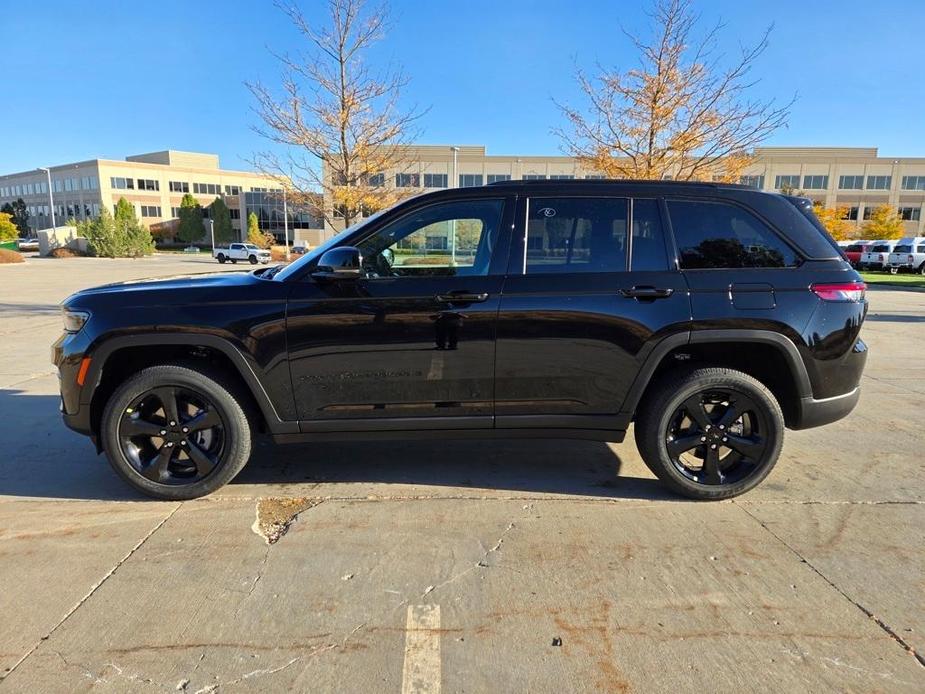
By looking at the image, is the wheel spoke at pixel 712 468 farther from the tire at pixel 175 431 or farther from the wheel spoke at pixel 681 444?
the tire at pixel 175 431

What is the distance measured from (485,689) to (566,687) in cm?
30

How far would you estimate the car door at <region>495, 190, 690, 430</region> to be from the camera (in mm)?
3328

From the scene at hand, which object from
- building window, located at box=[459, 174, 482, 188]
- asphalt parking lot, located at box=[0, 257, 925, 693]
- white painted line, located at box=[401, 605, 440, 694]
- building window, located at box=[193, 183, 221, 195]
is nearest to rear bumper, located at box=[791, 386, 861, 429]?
asphalt parking lot, located at box=[0, 257, 925, 693]

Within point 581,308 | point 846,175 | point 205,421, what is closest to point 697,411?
point 581,308

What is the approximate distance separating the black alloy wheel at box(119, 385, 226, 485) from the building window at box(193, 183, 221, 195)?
101154 mm

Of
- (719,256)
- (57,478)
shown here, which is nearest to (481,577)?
(719,256)

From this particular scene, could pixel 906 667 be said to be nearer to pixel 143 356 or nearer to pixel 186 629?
pixel 186 629

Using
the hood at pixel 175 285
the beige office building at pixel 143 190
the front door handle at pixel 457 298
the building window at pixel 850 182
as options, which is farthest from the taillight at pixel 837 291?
the building window at pixel 850 182

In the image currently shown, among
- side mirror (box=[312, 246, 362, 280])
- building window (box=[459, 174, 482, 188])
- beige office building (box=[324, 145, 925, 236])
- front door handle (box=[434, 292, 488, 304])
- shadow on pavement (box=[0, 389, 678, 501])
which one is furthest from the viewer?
beige office building (box=[324, 145, 925, 236])

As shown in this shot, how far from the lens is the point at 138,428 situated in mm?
3432

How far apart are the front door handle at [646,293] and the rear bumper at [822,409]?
3.69ft

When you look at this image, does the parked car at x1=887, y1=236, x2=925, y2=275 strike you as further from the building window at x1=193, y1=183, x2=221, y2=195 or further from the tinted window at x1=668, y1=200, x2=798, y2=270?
the building window at x1=193, y1=183, x2=221, y2=195

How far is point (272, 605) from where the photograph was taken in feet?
8.35

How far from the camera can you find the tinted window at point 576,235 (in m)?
3.41
